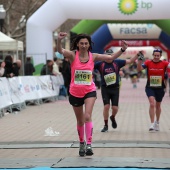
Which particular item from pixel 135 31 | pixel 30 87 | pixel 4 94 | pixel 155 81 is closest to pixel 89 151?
pixel 155 81

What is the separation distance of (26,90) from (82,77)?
37.3 feet

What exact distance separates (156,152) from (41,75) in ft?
47.6

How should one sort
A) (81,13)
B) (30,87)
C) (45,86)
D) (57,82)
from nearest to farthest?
(30,87) < (45,86) < (81,13) < (57,82)

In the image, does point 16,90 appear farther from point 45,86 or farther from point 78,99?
point 78,99

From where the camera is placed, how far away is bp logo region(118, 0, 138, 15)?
23250 millimetres

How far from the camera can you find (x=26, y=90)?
1991 cm

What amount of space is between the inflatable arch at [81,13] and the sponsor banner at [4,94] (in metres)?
6.64

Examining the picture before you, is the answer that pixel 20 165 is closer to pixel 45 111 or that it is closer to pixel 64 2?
pixel 45 111

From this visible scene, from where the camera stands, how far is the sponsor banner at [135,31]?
3310 cm

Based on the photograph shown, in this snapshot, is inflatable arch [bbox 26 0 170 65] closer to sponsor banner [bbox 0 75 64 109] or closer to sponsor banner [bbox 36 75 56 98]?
sponsor banner [bbox 0 75 64 109]

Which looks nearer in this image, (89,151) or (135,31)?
(89,151)

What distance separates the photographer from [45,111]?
18312mm

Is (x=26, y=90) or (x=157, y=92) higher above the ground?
(x=157, y=92)

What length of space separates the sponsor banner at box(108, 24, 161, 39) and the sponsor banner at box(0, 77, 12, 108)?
16.6 meters
